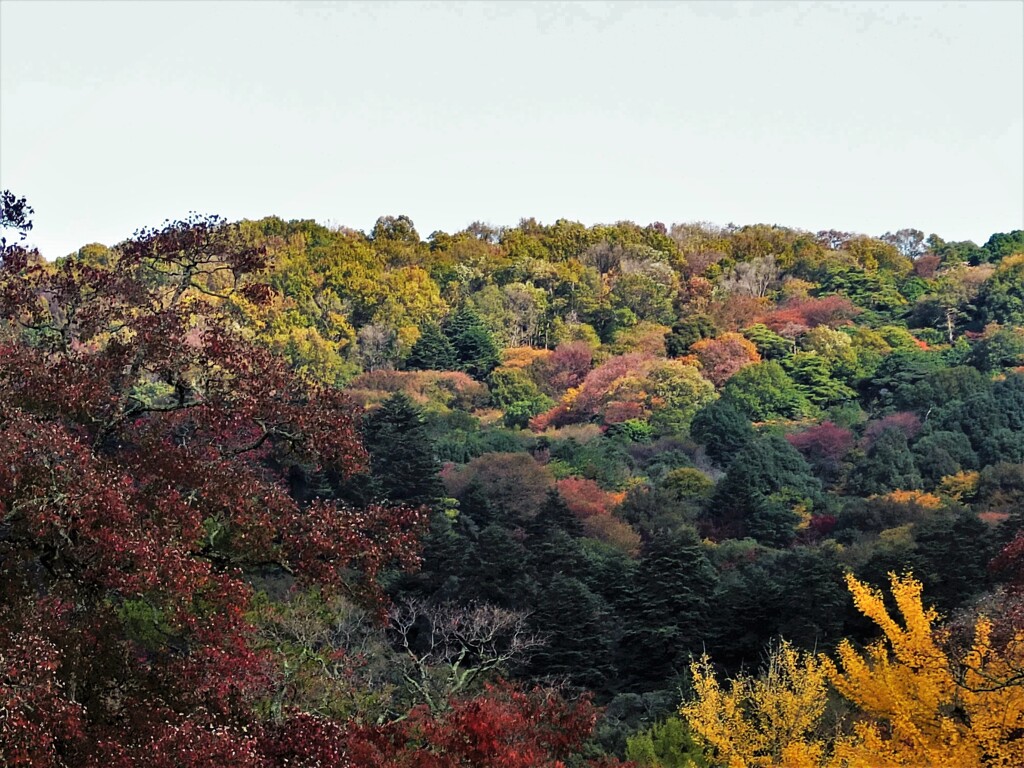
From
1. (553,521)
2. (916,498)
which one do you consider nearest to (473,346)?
(916,498)

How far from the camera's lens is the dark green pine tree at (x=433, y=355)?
61.6 m

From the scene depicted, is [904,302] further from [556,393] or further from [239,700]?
[239,700]

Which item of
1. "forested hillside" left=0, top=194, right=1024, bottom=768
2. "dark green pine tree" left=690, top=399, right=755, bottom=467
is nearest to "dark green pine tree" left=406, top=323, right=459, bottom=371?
"forested hillside" left=0, top=194, right=1024, bottom=768

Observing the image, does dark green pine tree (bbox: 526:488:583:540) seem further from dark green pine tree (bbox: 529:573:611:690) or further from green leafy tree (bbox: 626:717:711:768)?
green leafy tree (bbox: 626:717:711:768)

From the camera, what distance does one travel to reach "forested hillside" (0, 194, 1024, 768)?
26.2 feet

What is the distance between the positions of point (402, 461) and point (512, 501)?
3.69 meters

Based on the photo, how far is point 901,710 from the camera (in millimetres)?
14227

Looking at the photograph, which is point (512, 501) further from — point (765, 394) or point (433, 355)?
point (433, 355)

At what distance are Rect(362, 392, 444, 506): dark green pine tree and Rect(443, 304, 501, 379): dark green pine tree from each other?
66.2ft

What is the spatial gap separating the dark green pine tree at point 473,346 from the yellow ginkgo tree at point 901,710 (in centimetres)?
4310

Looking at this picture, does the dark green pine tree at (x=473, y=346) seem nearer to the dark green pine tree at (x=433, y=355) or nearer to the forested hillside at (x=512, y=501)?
the forested hillside at (x=512, y=501)

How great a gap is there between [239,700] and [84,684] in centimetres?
90

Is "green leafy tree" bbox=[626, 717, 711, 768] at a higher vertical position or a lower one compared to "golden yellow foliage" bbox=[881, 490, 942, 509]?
lower

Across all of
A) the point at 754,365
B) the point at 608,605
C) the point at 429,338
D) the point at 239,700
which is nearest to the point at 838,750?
the point at 239,700
